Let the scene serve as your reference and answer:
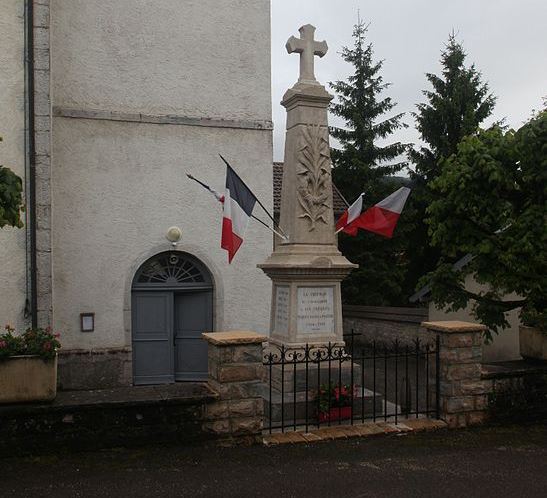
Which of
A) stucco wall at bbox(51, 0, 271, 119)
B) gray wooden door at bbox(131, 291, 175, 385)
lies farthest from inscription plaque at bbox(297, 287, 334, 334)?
stucco wall at bbox(51, 0, 271, 119)

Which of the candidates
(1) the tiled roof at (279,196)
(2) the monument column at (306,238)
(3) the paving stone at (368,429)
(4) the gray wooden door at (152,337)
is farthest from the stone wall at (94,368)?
(3) the paving stone at (368,429)

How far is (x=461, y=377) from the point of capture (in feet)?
23.3

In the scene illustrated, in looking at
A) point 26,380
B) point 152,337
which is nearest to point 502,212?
point 26,380

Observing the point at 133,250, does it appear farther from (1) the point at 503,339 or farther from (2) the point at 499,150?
(1) the point at 503,339

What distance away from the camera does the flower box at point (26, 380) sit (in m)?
5.68

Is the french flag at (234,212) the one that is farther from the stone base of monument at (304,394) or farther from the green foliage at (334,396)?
the green foliage at (334,396)

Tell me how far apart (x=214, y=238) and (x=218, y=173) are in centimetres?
121

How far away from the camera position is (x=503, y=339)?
566 inches

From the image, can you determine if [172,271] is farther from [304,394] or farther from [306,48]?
[306,48]

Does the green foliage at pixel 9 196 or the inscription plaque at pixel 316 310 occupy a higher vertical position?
the green foliage at pixel 9 196

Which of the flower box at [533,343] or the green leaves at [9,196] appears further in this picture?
the flower box at [533,343]

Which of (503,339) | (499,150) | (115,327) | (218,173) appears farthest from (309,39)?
(503,339)

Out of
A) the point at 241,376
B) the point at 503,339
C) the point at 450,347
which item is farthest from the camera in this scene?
the point at 503,339

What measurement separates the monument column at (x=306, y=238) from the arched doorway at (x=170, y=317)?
383 cm
